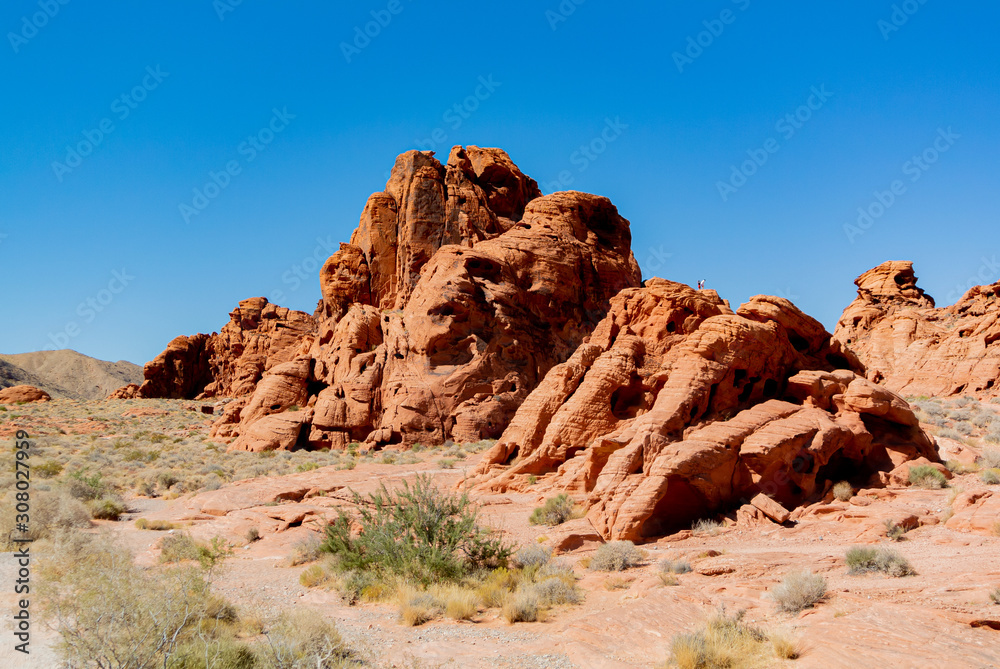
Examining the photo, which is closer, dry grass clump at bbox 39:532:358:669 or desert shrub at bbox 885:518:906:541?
dry grass clump at bbox 39:532:358:669

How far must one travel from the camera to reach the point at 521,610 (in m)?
8.63

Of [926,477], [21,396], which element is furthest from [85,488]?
[21,396]

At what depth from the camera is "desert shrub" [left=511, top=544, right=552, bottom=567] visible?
1108 centimetres

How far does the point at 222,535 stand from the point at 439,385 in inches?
620

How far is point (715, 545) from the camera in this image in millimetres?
12023

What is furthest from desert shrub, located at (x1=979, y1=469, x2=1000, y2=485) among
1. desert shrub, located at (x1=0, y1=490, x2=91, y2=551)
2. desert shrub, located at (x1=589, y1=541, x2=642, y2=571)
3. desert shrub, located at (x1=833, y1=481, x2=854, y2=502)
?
desert shrub, located at (x1=0, y1=490, x2=91, y2=551)

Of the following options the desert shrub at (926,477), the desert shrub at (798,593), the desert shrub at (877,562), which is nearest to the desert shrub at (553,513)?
the desert shrub at (877,562)

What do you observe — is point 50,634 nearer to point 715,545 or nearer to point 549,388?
point 715,545

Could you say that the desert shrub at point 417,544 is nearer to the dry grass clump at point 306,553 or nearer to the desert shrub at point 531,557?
the desert shrub at point 531,557

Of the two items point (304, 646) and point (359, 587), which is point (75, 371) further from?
point (304, 646)

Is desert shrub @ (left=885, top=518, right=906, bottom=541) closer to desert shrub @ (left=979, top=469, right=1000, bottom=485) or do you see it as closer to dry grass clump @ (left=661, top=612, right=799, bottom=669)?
desert shrub @ (left=979, top=469, right=1000, bottom=485)

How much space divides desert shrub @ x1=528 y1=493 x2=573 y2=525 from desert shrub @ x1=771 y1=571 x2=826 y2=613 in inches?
233

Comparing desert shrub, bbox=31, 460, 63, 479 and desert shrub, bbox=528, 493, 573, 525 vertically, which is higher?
desert shrub, bbox=31, 460, 63, 479

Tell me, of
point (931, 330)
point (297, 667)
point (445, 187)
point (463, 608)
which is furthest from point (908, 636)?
point (931, 330)
